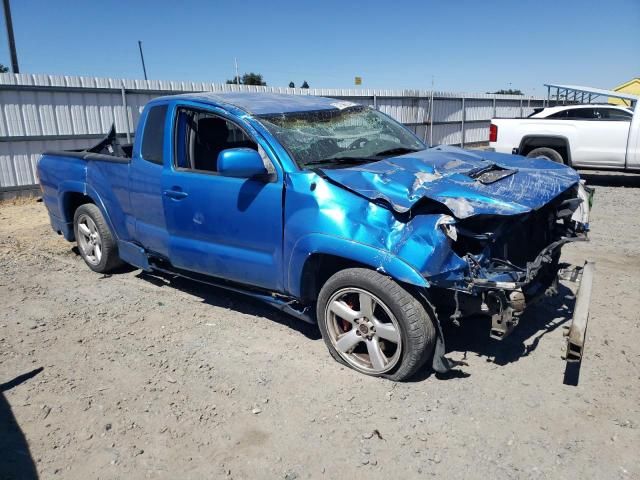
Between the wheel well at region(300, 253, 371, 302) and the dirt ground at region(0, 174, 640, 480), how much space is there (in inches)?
19.8

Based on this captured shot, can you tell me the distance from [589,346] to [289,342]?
226cm

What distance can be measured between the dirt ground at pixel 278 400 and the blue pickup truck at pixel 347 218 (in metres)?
0.34

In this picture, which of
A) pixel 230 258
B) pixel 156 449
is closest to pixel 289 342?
pixel 230 258

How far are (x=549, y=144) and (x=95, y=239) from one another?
989 centimetres

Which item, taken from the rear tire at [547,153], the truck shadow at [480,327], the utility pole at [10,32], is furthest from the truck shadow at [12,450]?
the utility pole at [10,32]

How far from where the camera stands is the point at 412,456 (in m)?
2.76

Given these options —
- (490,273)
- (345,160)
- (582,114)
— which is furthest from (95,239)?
(582,114)

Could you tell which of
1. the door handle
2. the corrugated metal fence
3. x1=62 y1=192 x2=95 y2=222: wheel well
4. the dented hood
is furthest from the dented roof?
the corrugated metal fence

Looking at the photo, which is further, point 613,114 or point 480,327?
point 613,114

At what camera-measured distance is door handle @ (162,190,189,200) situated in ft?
13.8

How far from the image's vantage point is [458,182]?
338 centimetres

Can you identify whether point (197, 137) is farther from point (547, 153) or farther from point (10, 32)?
point (10, 32)

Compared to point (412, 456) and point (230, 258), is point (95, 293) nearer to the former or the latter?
point (230, 258)

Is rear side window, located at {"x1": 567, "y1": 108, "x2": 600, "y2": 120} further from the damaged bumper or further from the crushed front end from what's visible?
the crushed front end
